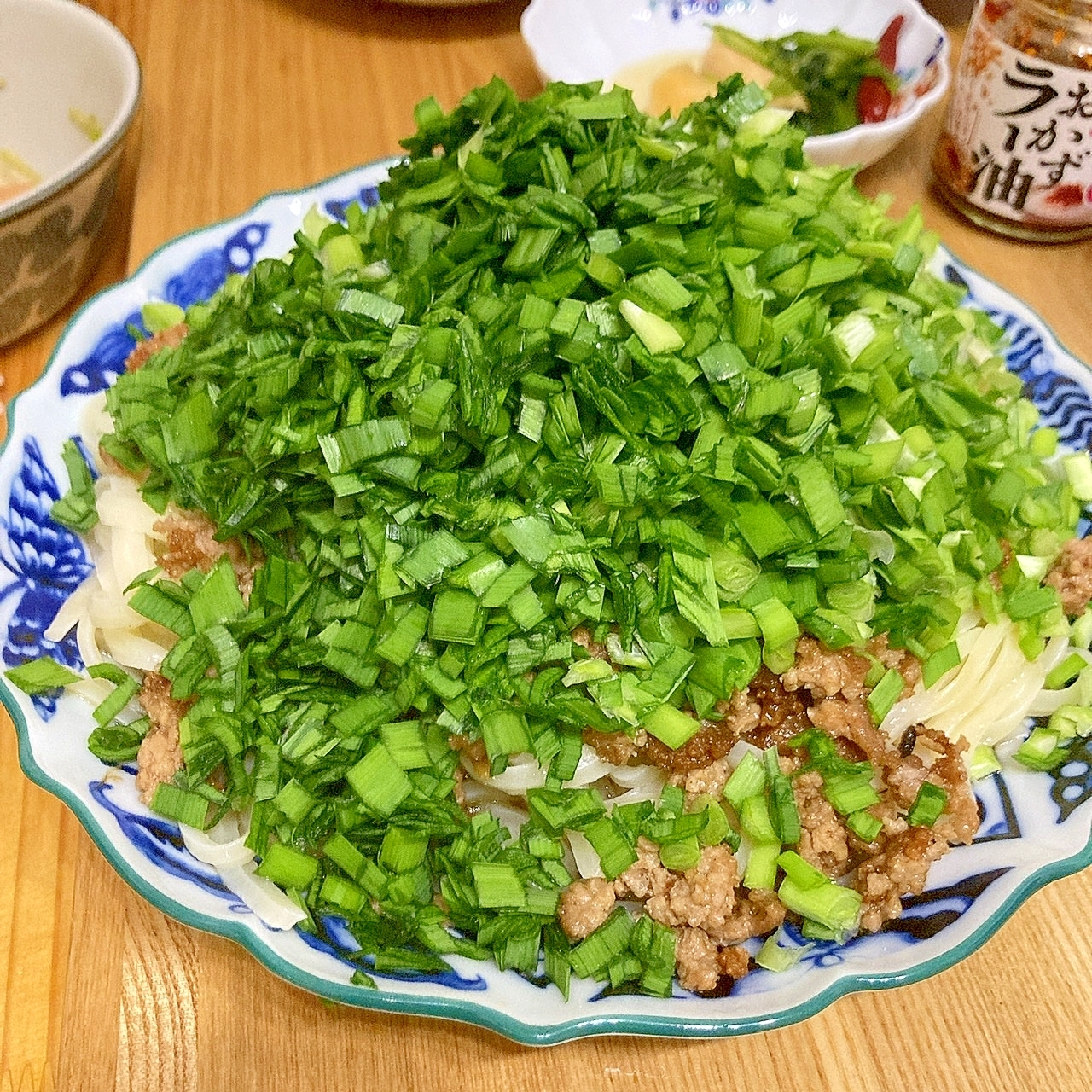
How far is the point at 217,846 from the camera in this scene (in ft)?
4.90

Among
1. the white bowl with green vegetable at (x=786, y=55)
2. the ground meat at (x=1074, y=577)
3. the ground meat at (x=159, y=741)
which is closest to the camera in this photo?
the ground meat at (x=159, y=741)

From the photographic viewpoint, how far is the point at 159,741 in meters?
1.58

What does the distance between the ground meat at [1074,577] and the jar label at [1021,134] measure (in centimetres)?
152

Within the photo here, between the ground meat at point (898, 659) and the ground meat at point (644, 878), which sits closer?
the ground meat at point (644, 878)

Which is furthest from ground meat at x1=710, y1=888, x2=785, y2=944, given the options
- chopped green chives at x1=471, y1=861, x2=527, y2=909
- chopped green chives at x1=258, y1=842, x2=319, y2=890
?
chopped green chives at x1=258, y1=842, x2=319, y2=890

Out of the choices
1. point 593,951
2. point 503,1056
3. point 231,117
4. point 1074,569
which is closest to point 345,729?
point 593,951

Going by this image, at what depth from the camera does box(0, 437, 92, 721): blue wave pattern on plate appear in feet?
5.65

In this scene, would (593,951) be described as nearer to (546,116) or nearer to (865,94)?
(546,116)

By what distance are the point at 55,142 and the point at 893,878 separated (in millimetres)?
3328

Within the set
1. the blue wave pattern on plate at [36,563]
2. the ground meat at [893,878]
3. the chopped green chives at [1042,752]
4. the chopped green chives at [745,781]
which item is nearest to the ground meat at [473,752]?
the chopped green chives at [745,781]

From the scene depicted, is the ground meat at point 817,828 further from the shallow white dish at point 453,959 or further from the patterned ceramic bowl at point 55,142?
the patterned ceramic bowl at point 55,142

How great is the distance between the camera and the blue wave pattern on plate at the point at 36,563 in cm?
172

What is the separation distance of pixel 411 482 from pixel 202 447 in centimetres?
52

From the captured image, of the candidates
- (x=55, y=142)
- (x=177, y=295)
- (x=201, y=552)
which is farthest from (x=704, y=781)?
(x=55, y=142)
